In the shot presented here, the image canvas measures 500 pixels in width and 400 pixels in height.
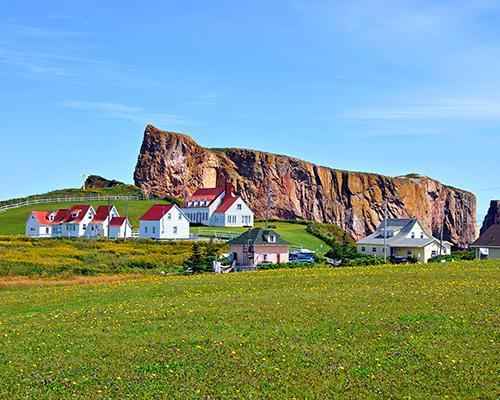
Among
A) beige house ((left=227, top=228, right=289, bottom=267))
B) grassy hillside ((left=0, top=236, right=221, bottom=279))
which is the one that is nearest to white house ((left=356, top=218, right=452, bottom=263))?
beige house ((left=227, top=228, right=289, bottom=267))

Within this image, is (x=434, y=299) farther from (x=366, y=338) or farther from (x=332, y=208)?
(x=332, y=208)

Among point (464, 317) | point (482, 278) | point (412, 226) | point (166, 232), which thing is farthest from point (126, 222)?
point (464, 317)

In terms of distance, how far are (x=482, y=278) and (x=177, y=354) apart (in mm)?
20095

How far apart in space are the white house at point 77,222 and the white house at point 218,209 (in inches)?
898

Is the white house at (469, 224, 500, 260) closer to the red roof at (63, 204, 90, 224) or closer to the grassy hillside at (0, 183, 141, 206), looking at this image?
the red roof at (63, 204, 90, 224)

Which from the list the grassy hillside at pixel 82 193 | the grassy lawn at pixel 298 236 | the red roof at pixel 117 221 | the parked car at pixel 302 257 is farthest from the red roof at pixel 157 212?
the grassy hillside at pixel 82 193

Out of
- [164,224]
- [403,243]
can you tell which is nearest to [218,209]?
[164,224]

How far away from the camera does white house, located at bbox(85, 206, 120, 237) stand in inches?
3895

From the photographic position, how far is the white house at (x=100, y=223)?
98.9 m

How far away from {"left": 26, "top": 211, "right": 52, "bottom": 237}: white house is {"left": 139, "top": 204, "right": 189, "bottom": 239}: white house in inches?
633

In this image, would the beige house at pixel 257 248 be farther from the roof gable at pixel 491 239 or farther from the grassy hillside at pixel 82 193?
the grassy hillside at pixel 82 193

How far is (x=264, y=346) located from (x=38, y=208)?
10924 centimetres

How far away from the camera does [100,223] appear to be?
99.4 meters

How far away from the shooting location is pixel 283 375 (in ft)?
47.8
